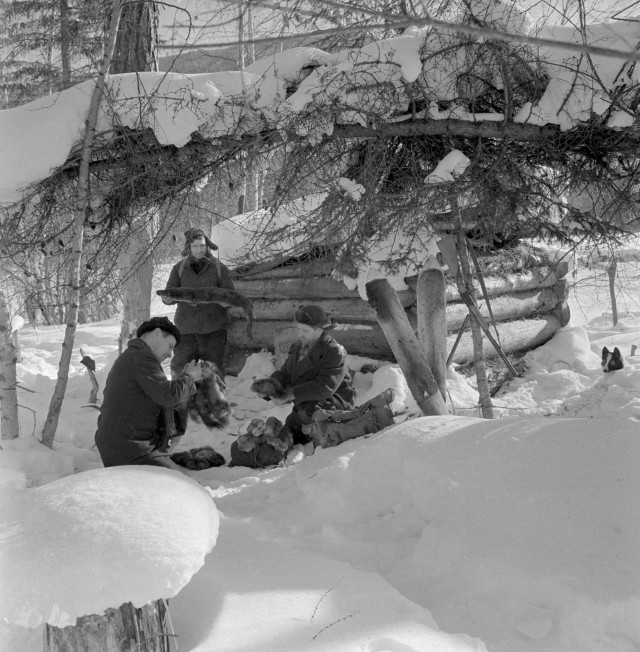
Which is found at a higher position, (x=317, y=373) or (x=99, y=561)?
(x=99, y=561)

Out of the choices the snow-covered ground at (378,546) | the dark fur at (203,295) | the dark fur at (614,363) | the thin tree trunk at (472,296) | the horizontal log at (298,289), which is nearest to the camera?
the snow-covered ground at (378,546)

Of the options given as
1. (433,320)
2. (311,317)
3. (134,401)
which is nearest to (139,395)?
(134,401)

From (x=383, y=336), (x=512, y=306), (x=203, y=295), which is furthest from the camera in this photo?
(x=512, y=306)

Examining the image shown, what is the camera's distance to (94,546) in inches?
75.5

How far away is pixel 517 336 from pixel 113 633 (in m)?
7.18

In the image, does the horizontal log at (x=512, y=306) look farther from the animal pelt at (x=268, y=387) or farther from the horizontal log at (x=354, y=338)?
the animal pelt at (x=268, y=387)

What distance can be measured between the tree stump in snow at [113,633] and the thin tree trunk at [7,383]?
3271 mm

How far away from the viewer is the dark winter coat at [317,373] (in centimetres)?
508

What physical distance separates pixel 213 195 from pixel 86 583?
3.36m

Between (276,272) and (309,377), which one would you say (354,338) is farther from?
(309,377)

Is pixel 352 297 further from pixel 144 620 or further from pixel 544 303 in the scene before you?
pixel 144 620

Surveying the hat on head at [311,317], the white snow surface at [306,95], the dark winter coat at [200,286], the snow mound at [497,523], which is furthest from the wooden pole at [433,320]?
the dark winter coat at [200,286]

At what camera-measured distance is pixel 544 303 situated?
8.95 m

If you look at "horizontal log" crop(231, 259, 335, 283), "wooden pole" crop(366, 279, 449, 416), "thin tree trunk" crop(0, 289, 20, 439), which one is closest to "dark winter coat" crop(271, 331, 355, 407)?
"wooden pole" crop(366, 279, 449, 416)
